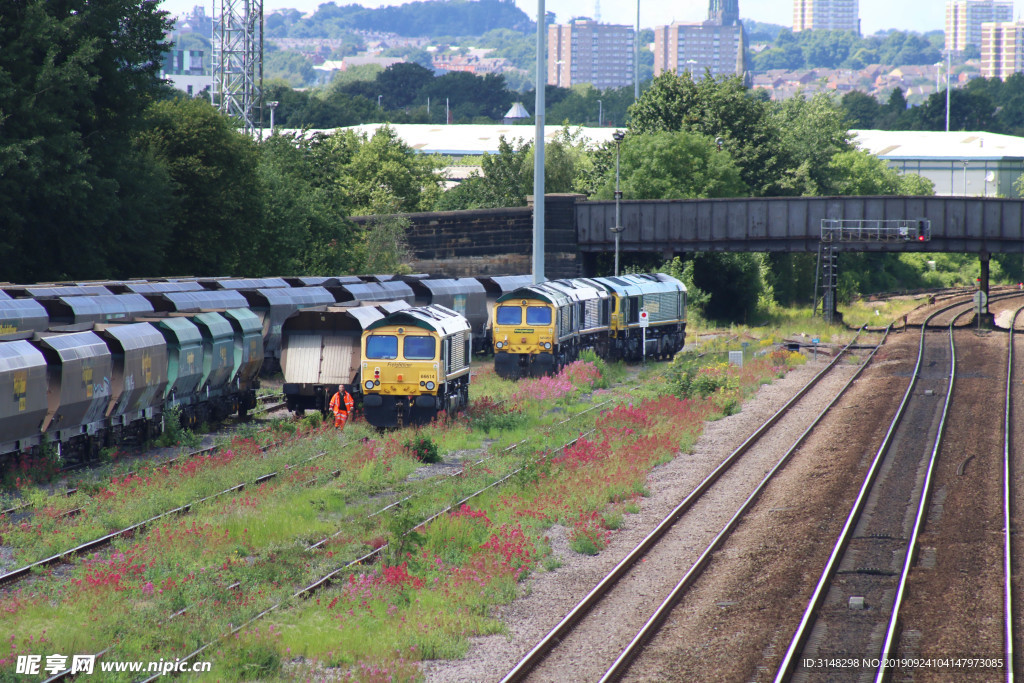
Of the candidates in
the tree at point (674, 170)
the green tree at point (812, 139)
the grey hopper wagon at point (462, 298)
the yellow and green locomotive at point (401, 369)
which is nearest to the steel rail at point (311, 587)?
the yellow and green locomotive at point (401, 369)

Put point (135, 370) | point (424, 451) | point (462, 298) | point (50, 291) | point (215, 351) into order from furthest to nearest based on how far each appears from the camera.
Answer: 1. point (462, 298)
2. point (50, 291)
3. point (215, 351)
4. point (135, 370)
5. point (424, 451)

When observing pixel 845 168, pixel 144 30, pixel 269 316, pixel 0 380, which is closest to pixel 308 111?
pixel 845 168

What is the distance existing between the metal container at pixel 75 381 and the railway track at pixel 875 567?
14.8 metres

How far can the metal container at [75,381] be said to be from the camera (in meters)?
21.5

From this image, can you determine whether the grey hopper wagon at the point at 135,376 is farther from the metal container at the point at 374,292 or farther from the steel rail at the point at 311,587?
the metal container at the point at 374,292

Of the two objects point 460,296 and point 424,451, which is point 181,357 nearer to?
point 424,451

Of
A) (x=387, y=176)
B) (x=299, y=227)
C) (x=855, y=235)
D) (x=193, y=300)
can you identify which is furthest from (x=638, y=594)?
(x=387, y=176)

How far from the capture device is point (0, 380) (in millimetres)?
19297

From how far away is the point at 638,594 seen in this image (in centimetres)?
1484

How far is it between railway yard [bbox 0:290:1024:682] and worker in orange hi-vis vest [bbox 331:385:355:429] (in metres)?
0.62

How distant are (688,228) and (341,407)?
35.5 m

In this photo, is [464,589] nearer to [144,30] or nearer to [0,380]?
[0,380]

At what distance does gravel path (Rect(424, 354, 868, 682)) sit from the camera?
40.8 ft

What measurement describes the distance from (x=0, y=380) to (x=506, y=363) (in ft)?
64.0
